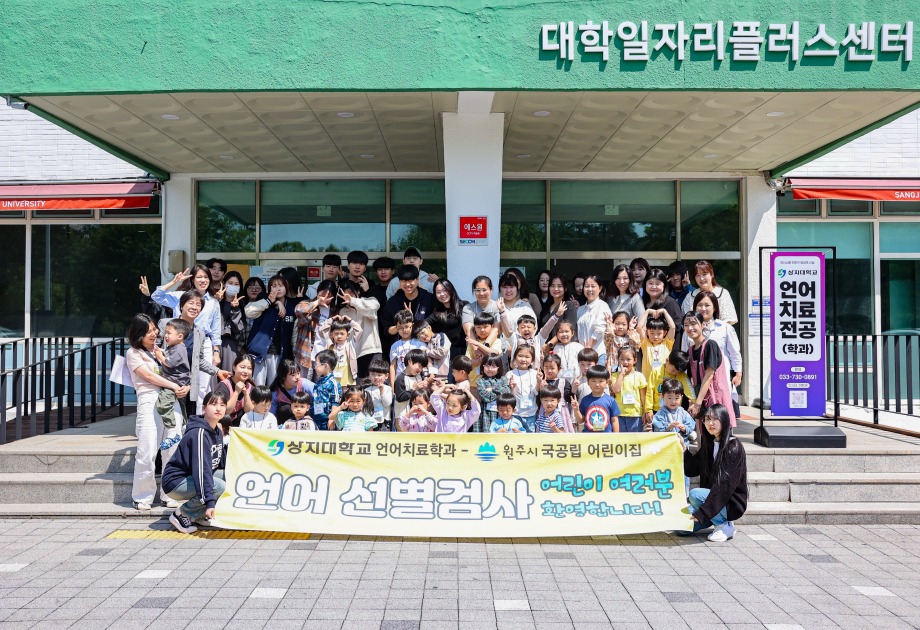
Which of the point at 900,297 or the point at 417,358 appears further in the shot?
the point at 900,297

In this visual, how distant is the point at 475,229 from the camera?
25.3 feet

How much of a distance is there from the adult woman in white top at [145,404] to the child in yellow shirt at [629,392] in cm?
402

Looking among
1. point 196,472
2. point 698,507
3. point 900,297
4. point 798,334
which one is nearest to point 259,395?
point 196,472

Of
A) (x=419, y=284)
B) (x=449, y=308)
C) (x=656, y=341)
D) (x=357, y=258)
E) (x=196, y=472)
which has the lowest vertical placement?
(x=196, y=472)

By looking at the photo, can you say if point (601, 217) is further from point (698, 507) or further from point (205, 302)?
point (205, 302)

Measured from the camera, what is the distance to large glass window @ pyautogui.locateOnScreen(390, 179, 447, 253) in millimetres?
10336

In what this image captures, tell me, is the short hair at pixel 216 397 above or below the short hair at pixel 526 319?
below

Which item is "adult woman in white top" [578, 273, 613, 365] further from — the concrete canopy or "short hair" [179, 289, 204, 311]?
"short hair" [179, 289, 204, 311]

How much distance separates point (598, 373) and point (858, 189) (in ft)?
22.1

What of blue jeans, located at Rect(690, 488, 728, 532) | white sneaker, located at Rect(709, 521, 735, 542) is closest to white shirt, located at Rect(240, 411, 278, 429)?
blue jeans, located at Rect(690, 488, 728, 532)

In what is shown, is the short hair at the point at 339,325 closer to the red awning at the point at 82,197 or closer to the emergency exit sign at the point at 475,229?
the emergency exit sign at the point at 475,229

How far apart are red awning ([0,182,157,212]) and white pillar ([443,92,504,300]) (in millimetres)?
5155

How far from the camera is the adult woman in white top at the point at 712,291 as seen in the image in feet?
24.7

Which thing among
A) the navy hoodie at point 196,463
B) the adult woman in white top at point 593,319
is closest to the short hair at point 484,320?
the adult woman in white top at point 593,319
